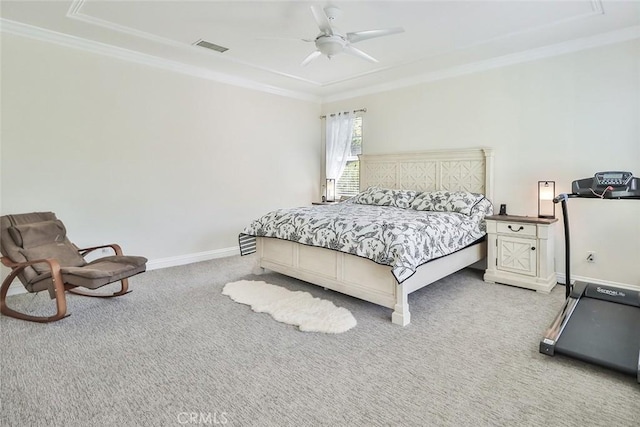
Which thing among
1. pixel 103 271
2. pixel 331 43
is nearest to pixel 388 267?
pixel 331 43

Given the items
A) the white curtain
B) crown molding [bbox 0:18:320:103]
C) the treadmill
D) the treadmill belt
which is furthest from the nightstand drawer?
crown molding [bbox 0:18:320:103]

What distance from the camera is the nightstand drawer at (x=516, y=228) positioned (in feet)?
12.4

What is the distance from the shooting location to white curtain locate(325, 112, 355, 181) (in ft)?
20.3

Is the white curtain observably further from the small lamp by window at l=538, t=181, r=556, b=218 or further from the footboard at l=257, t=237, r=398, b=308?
the small lamp by window at l=538, t=181, r=556, b=218

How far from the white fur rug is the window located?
2938 mm

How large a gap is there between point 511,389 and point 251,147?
4833mm

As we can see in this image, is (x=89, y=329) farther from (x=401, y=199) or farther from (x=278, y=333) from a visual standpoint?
(x=401, y=199)

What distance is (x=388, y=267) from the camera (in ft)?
9.89

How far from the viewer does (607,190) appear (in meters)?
2.82

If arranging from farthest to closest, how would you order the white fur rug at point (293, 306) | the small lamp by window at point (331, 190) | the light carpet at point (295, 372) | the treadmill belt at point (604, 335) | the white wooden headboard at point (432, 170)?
the small lamp by window at point (331, 190) < the white wooden headboard at point (432, 170) < the white fur rug at point (293, 306) < the treadmill belt at point (604, 335) < the light carpet at point (295, 372)

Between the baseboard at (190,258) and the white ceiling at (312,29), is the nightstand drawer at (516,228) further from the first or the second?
the baseboard at (190,258)

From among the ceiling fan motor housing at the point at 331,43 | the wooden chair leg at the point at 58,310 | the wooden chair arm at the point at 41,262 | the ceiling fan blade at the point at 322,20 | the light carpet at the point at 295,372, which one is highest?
the ceiling fan blade at the point at 322,20

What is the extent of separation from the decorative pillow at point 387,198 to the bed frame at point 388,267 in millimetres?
501

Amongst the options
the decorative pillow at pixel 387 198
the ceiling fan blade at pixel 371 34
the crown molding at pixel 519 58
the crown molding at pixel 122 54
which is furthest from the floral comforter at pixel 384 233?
the crown molding at pixel 122 54
